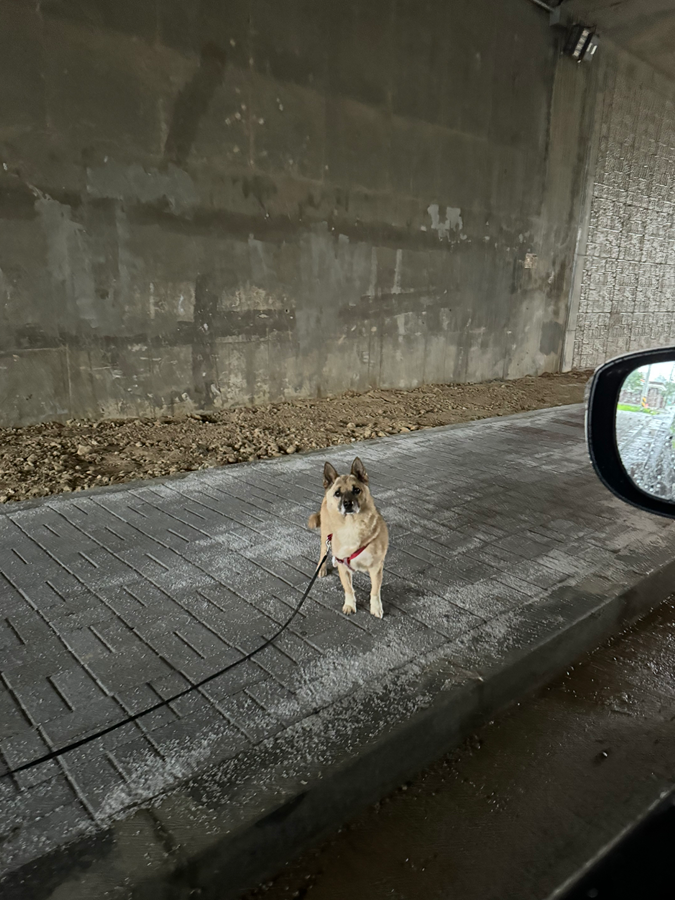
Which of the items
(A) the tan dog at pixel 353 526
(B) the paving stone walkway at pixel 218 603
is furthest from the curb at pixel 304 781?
(A) the tan dog at pixel 353 526

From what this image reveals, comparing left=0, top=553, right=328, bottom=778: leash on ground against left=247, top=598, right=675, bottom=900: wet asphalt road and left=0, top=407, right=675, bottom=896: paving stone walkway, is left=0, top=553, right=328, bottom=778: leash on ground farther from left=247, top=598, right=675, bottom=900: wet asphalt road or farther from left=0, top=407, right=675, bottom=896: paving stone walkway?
left=247, top=598, right=675, bottom=900: wet asphalt road

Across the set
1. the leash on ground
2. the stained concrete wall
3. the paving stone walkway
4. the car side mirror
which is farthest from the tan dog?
the stained concrete wall

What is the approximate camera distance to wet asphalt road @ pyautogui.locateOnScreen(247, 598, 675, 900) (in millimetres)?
1789

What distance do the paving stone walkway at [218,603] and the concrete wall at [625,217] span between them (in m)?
10.5

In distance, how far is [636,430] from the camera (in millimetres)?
1808

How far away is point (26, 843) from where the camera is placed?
1624mm

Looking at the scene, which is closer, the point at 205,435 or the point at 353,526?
the point at 353,526

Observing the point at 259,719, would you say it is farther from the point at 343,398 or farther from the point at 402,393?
the point at 402,393

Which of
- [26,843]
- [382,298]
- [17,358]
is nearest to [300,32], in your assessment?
[382,298]

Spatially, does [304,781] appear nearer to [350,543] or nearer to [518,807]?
[518,807]

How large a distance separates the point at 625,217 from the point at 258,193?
37.1 ft

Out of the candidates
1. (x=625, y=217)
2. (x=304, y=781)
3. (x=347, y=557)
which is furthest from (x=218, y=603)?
(x=625, y=217)

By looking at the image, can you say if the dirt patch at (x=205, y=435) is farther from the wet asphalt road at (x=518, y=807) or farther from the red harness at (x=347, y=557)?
the wet asphalt road at (x=518, y=807)

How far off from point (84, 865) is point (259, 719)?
747 millimetres
